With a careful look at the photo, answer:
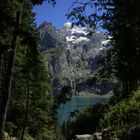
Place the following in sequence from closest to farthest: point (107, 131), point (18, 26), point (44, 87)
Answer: point (18, 26)
point (107, 131)
point (44, 87)

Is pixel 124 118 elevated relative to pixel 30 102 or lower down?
lower down

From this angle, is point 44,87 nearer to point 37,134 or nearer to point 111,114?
point 37,134

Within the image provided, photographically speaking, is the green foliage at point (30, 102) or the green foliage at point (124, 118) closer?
the green foliage at point (124, 118)

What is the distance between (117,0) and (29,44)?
4.91 meters

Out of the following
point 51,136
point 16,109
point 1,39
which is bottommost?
point 51,136

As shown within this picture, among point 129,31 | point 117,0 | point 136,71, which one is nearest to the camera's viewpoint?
point 117,0

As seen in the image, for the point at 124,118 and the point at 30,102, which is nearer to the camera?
the point at 124,118

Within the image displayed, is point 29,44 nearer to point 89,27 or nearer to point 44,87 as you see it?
point 89,27

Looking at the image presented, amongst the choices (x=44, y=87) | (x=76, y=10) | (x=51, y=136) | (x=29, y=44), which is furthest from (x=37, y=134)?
(x=76, y=10)

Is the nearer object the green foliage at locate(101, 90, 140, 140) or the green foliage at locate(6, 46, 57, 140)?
the green foliage at locate(101, 90, 140, 140)

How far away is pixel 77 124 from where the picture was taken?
38906 millimetres

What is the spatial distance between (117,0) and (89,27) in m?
1.52

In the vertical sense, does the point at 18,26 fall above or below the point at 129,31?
above

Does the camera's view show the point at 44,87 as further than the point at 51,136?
No
